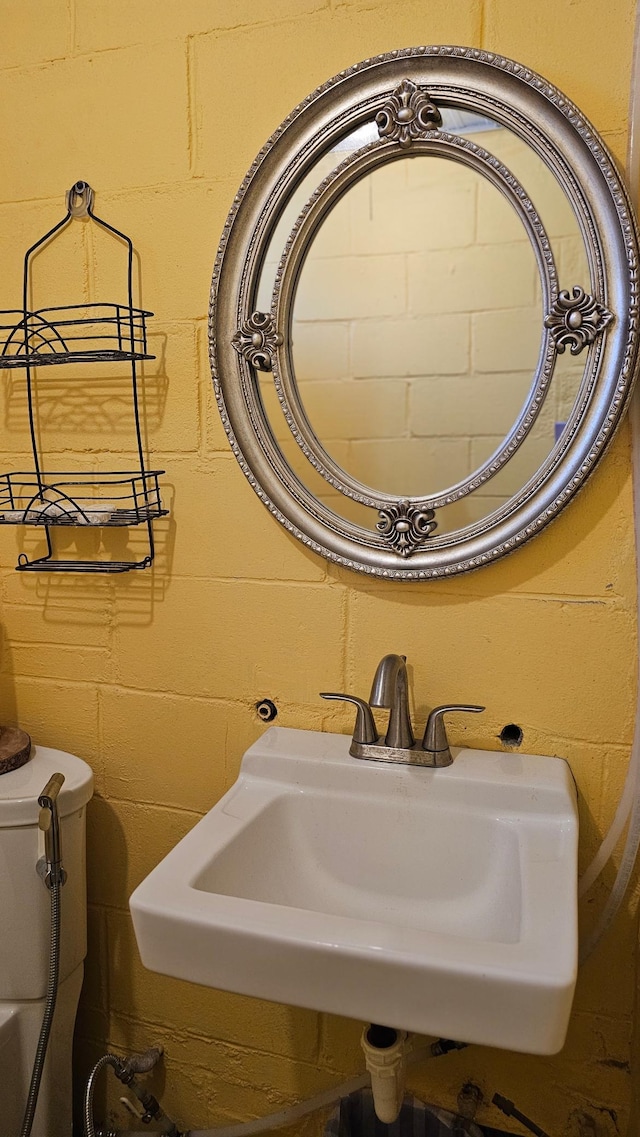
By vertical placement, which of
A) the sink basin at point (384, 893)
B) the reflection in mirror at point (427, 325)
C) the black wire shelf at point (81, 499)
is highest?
the reflection in mirror at point (427, 325)

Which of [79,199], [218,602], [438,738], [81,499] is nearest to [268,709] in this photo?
[218,602]

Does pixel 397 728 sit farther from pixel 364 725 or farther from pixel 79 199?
pixel 79 199

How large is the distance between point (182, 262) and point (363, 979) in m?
1.01

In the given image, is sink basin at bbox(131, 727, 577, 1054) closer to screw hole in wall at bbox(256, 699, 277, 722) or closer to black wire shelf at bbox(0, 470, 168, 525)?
screw hole in wall at bbox(256, 699, 277, 722)

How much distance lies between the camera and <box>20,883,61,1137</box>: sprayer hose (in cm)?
118

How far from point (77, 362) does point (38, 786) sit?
0.65m

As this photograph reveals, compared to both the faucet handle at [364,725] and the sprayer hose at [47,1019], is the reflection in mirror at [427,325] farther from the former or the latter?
the sprayer hose at [47,1019]

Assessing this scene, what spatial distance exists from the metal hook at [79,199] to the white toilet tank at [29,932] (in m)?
0.88

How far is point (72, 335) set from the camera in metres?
1.34

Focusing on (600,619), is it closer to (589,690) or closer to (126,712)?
(589,690)

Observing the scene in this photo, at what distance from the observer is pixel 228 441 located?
1.26m

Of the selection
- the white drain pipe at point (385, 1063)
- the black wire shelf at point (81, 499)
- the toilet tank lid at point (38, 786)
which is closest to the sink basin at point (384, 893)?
the white drain pipe at point (385, 1063)

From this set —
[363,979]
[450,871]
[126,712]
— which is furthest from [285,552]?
[363,979]

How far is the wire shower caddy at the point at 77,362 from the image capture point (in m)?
1.28
